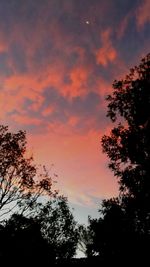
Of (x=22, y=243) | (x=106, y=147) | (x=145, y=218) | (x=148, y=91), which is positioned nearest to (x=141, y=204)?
(x=145, y=218)

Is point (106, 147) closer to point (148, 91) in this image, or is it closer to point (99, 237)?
point (148, 91)

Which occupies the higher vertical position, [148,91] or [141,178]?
[148,91]

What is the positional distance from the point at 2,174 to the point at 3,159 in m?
1.56

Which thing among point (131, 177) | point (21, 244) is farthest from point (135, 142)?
point (21, 244)

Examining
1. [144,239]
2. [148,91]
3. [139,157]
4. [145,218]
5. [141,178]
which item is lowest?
[144,239]

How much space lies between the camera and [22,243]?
3728cm

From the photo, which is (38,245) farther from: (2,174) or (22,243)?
(2,174)

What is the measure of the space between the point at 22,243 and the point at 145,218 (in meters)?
17.3

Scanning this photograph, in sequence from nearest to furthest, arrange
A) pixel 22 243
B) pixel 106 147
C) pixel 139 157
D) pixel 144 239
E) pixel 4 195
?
1. pixel 144 239
2. pixel 139 157
3. pixel 106 147
4. pixel 4 195
5. pixel 22 243

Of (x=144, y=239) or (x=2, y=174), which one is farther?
(x=2, y=174)

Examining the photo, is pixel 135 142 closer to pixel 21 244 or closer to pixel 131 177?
pixel 131 177

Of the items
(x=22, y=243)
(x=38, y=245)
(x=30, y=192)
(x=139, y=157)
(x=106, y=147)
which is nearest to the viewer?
(x=139, y=157)

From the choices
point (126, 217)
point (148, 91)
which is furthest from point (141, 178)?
point (148, 91)

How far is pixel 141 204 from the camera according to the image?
2638 cm
